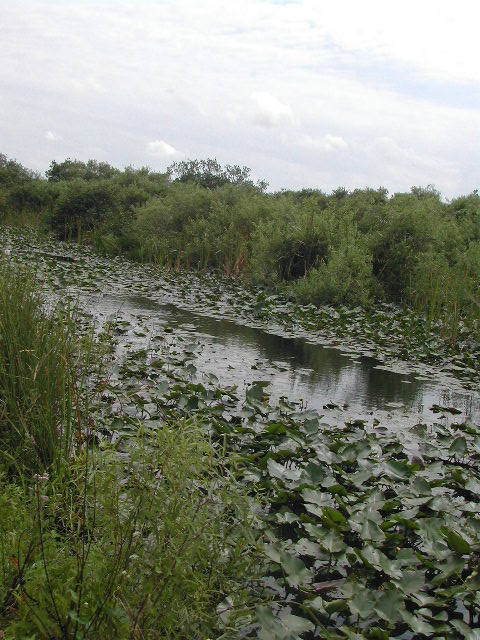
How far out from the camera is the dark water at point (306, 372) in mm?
6471

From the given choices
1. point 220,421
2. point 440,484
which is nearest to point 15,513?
point 220,421

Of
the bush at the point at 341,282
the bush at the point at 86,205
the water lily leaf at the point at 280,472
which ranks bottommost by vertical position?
the water lily leaf at the point at 280,472

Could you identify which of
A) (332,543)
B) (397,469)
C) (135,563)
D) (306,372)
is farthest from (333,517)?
(306,372)

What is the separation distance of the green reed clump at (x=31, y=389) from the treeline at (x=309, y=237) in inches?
253

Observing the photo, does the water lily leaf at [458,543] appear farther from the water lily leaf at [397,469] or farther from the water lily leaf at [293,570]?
the water lily leaf at [397,469]

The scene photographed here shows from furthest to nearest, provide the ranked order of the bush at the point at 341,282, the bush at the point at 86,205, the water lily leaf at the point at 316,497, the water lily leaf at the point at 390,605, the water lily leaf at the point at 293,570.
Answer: the bush at the point at 86,205 < the bush at the point at 341,282 < the water lily leaf at the point at 316,497 < the water lily leaf at the point at 293,570 < the water lily leaf at the point at 390,605

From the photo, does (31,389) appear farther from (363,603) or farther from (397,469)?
(397,469)

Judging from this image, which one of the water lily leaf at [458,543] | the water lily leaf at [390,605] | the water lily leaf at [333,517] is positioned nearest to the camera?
the water lily leaf at [390,605]

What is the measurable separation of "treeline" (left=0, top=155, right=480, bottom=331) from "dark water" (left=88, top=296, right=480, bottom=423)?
202 cm

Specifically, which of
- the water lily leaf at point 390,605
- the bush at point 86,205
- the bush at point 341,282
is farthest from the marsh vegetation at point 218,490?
the bush at point 86,205

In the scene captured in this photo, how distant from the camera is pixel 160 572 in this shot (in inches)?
93.5

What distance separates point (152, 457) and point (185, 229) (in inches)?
605

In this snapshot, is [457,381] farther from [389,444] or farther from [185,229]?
[185,229]

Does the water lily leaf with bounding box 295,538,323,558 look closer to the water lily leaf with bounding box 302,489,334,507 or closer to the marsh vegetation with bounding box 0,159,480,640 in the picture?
the marsh vegetation with bounding box 0,159,480,640
